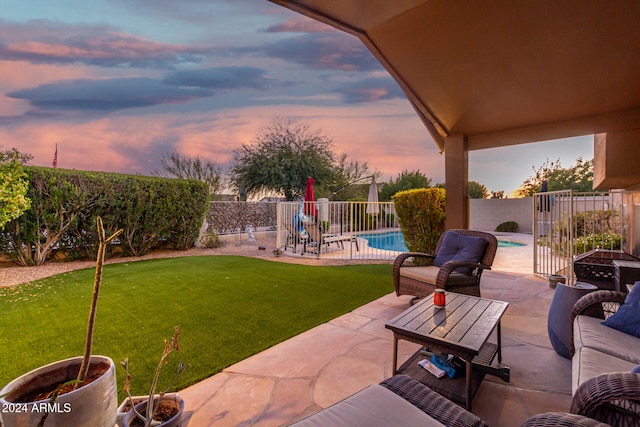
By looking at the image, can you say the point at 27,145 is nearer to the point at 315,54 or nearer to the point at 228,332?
the point at 315,54

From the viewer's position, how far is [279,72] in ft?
38.9

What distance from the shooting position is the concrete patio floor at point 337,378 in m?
1.85

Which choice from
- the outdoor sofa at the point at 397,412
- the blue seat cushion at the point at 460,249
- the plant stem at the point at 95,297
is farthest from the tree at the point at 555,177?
the plant stem at the point at 95,297

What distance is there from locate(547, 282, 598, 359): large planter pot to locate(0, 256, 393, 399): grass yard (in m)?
2.00

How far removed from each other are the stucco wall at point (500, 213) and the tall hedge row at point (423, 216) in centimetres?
896

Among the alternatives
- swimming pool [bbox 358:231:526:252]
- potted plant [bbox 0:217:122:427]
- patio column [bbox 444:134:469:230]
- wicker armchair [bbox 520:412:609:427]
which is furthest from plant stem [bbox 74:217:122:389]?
swimming pool [bbox 358:231:526:252]

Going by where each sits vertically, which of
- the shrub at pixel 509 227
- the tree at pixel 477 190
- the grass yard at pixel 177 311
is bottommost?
the grass yard at pixel 177 311

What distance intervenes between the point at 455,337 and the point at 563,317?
57.5 inches

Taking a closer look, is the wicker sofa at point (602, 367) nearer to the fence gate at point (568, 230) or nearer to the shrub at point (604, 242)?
the fence gate at point (568, 230)

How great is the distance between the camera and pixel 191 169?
15.9m

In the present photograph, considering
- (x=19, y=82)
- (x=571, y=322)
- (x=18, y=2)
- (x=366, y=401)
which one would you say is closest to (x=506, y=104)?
(x=571, y=322)

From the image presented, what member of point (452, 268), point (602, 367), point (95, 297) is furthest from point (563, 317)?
point (95, 297)

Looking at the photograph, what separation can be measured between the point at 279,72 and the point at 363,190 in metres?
10.3

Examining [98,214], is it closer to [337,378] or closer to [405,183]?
[337,378]
